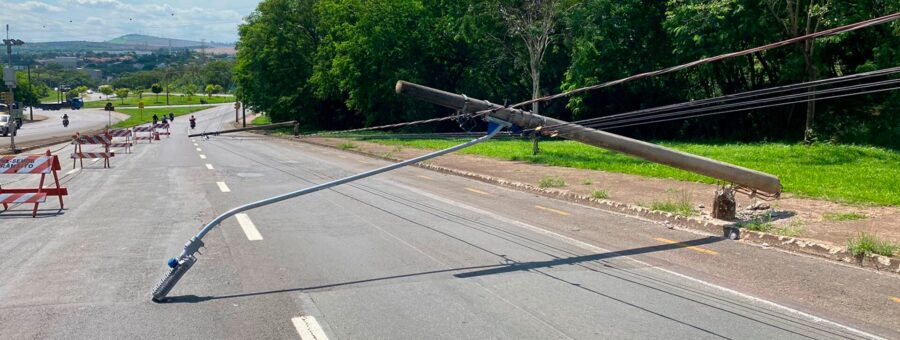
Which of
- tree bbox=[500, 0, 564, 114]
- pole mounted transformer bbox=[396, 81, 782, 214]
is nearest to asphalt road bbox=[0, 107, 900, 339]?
pole mounted transformer bbox=[396, 81, 782, 214]

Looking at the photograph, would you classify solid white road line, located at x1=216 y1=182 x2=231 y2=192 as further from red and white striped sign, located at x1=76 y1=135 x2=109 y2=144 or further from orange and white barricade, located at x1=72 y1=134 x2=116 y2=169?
red and white striped sign, located at x1=76 y1=135 x2=109 y2=144

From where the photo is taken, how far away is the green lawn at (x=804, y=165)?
45.5 feet

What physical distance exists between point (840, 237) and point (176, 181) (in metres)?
15.6

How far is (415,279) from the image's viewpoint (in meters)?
7.87

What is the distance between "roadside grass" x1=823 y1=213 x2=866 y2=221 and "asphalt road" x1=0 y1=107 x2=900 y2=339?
8.08 feet

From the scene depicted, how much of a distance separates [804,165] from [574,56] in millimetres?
18229

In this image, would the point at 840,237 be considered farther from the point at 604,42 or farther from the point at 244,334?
the point at 604,42

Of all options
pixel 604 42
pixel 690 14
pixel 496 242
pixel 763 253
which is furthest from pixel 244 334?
pixel 604 42

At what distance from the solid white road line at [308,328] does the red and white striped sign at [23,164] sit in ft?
31.6

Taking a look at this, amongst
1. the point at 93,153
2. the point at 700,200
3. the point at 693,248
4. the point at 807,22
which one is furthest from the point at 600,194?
the point at 93,153

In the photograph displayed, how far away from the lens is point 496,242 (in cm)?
1005

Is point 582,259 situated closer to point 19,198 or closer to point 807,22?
point 19,198

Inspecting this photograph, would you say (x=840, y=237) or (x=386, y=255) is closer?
(x=386, y=255)

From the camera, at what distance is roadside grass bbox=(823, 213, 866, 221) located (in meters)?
11.2
